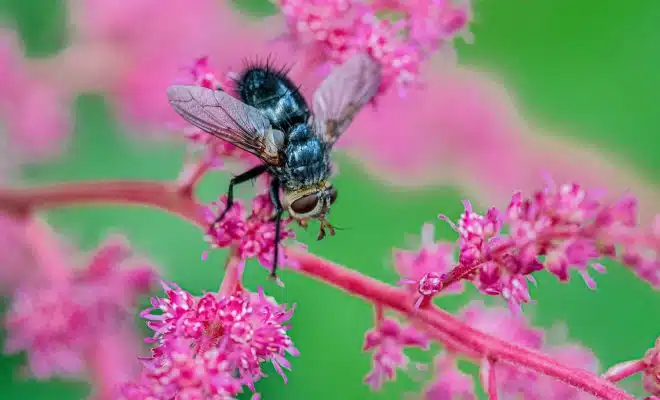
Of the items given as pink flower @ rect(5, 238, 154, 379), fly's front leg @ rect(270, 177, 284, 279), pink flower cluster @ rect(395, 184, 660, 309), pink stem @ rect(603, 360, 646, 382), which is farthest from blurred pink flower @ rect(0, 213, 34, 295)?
pink stem @ rect(603, 360, 646, 382)

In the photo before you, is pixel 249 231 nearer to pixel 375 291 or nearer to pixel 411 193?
pixel 375 291

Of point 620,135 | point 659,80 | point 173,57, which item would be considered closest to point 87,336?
point 173,57

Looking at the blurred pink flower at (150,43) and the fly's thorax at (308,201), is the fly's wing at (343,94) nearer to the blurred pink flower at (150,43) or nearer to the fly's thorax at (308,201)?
Result: the fly's thorax at (308,201)

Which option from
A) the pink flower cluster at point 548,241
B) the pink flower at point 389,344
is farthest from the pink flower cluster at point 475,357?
the pink flower cluster at point 548,241

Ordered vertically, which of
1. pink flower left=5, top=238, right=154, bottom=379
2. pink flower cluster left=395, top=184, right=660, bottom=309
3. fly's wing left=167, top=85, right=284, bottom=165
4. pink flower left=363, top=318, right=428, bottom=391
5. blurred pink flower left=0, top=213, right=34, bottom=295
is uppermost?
pink flower cluster left=395, top=184, right=660, bottom=309

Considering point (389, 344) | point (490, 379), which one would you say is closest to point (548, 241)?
point (490, 379)

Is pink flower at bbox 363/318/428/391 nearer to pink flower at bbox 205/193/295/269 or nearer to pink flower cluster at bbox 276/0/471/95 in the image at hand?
pink flower at bbox 205/193/295/269

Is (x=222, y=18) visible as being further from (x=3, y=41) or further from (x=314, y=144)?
(x=314, y=144)
